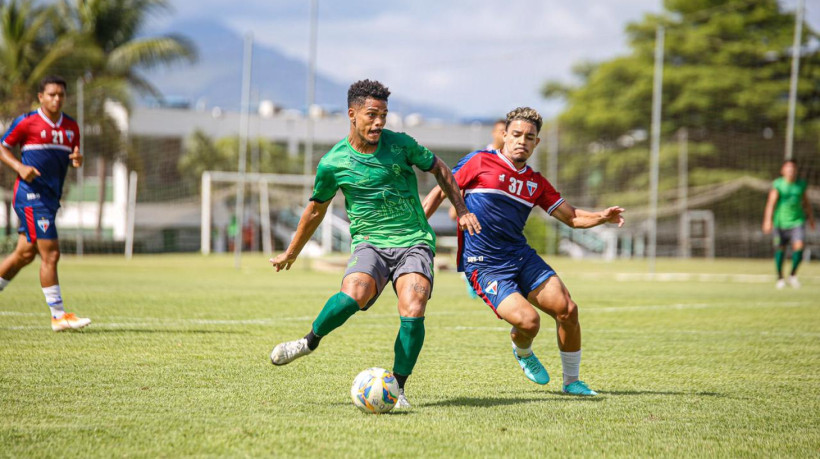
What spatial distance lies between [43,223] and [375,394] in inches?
201

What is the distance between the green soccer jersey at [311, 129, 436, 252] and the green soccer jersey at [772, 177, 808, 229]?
534 inches

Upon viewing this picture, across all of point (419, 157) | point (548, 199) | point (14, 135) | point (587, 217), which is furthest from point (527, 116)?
point (14, 135)

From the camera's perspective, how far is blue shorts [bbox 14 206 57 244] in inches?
355

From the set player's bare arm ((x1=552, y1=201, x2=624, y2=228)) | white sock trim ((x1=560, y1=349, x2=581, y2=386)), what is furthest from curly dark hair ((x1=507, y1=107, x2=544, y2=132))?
white sock trim ((x1=560, y1=349, x2=581, y2=386))

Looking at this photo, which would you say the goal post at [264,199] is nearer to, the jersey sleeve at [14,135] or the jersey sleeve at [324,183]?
the jersey sleeve at [14,135]

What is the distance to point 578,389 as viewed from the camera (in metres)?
Result: 6.22

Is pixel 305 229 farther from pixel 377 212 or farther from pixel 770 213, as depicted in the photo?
pixel 770 213

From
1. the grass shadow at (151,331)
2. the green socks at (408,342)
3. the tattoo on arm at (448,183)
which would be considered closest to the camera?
the green socks at (408,342)

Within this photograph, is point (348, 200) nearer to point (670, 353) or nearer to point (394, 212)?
point (394, 212)

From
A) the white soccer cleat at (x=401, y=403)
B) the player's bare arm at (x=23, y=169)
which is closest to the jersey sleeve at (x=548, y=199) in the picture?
the white soccer cleat at (x=401, y=403)

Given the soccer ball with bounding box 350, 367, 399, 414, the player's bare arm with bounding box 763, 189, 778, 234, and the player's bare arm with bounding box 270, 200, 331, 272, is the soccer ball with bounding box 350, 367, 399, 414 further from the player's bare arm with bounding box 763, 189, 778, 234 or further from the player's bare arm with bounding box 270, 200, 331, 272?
the player's bare arm with bounding box 763, 189, 778, 234

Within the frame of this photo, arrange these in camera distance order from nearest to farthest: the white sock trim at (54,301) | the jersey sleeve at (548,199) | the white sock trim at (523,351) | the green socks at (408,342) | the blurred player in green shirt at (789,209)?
the green socks at (408,342), the white sock trim at (523,351), the jersey sleeve at (548,199), the white sock trim at (54,301), the blurred player in green shirt at (789,209)

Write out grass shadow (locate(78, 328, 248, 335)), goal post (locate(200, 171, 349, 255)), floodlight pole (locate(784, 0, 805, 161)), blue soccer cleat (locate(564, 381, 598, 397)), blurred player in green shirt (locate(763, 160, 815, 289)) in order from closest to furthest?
1. blue soccer cleat (locate(564, 381, 598, 397))
2. grass shadow (locate(78, 328, 248, 335))
3. blurred player in green shirt (locate(763, 160, 815, 289))
4. floodlight pole (locate(784, 0, 805, 161))
5. goal post (locate(200, 171, 349, 255))

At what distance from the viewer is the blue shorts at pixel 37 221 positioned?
355 inches
